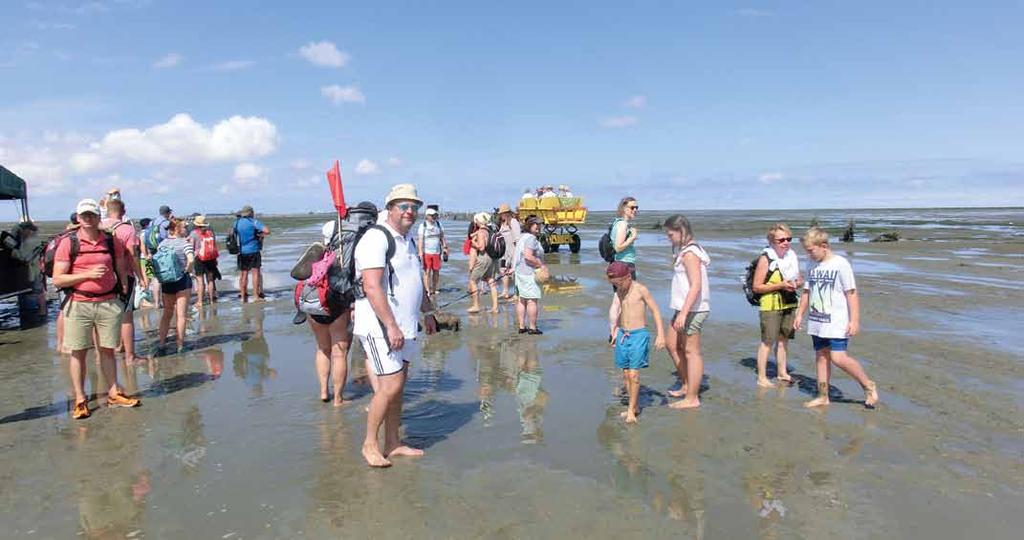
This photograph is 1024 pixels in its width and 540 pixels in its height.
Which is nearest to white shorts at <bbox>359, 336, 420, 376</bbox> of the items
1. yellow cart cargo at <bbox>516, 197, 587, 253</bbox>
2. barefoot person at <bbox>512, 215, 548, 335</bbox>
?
barefoot person at <bbox>512, 215, 548, 335</bbox>

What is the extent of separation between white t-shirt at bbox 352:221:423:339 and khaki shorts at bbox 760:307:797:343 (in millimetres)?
3744

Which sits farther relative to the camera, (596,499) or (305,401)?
(305,401)

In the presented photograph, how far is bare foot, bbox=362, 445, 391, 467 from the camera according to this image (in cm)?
432

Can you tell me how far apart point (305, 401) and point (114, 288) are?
2011 millimetres

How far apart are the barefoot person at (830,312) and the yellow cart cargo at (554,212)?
1610 cm

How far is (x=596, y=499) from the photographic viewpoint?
12.6ft

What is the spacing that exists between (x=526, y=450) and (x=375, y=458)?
3.69 feet

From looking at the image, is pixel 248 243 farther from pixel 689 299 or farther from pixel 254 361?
pixel 689 299

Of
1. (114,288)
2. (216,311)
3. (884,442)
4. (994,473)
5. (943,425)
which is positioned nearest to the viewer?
(994,473)

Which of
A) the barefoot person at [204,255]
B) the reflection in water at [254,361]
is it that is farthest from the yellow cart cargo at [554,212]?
the reflection in water at [254,361]

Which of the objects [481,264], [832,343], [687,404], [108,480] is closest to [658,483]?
[687,404]

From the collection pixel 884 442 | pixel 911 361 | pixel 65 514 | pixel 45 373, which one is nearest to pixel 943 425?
pixel 884 442

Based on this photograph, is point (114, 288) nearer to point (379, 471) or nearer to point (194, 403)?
point (194, 403)

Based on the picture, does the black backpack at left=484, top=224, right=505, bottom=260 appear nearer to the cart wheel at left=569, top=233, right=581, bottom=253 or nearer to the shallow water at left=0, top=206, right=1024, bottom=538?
A: the shallow water at left=0, top=206, right=1024, bottom=538
